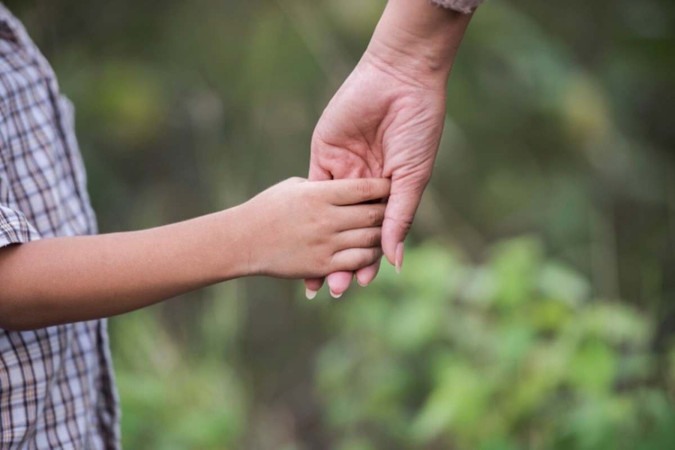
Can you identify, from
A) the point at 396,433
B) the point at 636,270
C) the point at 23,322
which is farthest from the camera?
the point at 636,270

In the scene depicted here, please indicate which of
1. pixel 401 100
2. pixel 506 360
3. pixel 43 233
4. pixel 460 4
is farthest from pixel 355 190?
pixel 506 360

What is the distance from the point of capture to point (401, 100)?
1214 millimetres

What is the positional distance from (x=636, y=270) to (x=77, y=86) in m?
1.89

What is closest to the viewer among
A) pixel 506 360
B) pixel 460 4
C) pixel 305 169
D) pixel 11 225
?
pixel 11 225

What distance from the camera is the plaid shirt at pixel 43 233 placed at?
1124 millimetres

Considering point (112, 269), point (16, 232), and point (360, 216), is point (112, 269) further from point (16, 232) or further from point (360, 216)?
point (360, 216)

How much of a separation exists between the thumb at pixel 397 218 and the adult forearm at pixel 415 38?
0.15 m

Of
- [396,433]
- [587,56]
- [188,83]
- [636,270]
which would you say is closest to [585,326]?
[396,433]

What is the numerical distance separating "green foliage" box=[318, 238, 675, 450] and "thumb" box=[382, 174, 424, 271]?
0.94 meters

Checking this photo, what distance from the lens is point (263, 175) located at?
3.12 m

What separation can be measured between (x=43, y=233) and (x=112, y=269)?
16 centimetres

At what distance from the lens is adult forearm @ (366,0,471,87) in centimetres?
120

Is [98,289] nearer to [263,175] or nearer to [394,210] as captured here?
[394,210]

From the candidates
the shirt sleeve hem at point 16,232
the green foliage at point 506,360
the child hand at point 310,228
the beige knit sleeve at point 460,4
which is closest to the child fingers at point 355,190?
the child hand at point 310,228
